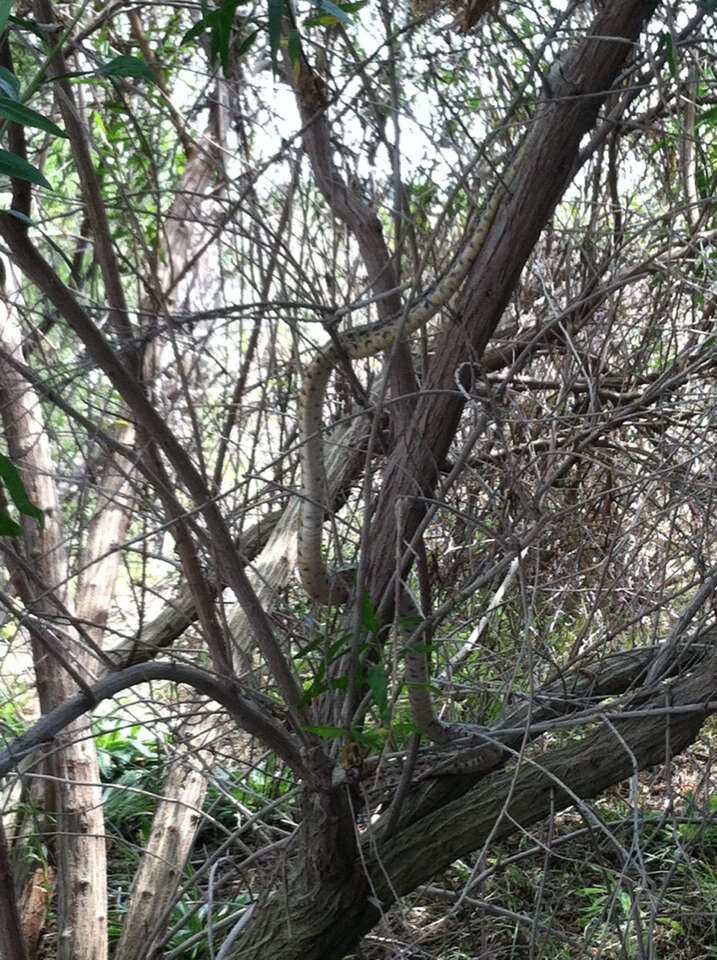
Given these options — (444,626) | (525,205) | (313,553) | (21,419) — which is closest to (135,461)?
(313,553)

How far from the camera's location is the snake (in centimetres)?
246

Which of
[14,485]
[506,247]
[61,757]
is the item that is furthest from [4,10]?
[61,757]

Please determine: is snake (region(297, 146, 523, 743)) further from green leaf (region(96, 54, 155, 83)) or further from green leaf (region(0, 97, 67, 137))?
green leaf (region(0, 97, 67, 137))

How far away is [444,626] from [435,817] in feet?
3.60

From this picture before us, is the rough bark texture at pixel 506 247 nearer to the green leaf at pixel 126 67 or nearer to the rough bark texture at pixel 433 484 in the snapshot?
the rough bark texture at pixel 433 484

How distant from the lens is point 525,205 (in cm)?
252

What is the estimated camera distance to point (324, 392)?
101 inches

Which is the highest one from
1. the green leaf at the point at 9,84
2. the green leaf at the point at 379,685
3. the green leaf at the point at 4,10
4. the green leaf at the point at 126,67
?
the green leaf at the point at 126,67

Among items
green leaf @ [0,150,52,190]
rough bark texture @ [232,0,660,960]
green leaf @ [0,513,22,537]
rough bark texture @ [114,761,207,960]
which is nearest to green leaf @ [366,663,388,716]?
rough bark texture @ [232,0,660,960]

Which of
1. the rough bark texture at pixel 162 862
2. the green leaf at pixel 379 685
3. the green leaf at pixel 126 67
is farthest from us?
the rough bark texture at pixel 162 862

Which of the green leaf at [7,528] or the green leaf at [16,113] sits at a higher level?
the green leaf at [16,113]

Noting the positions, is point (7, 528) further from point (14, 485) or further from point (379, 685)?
point (379, 685)

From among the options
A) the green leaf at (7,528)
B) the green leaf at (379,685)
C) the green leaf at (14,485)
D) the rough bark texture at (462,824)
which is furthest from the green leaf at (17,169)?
the rough bark texture at (462,824)

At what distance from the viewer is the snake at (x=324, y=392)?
8.07 ft
